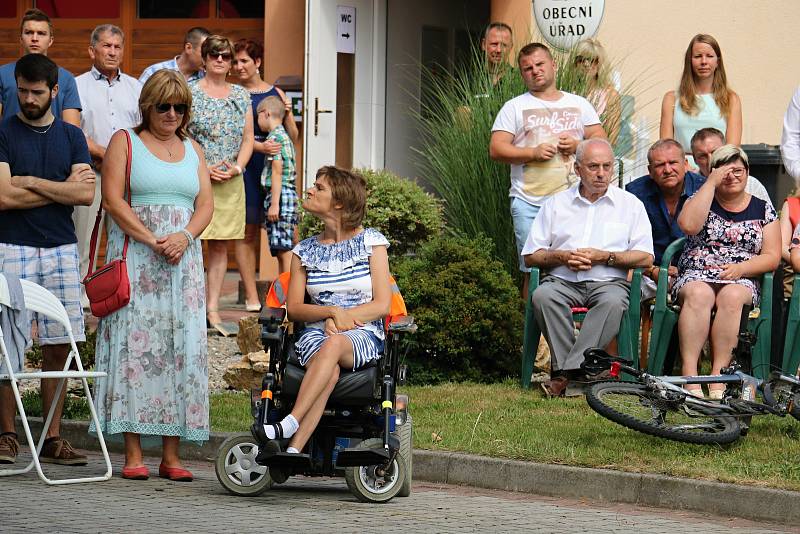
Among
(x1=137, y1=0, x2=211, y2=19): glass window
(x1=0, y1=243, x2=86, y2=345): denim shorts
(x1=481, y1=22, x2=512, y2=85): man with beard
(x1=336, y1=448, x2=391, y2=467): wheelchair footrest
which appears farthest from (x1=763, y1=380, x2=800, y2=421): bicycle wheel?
(x1=137, y1=0, x2=211, y2=19): glass window

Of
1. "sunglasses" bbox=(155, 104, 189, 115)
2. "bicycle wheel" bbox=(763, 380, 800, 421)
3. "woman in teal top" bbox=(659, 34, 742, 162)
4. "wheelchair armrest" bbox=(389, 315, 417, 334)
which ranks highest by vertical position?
"woman in teal top" bbox=(659, 34, 742, 162)

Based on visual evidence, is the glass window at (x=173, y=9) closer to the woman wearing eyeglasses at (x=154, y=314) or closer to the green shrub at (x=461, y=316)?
the green shrub at (x=461, y=316)

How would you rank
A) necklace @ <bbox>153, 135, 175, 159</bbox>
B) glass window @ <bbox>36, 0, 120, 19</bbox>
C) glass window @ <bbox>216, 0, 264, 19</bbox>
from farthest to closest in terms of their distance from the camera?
glass window @ <bbox>36, 0, 120, 19</bbox>
glass window @ <bbox>216, 0, 264, 19</bbox>
necklace @ <bbox>153, 135, 175, 159</bbox>

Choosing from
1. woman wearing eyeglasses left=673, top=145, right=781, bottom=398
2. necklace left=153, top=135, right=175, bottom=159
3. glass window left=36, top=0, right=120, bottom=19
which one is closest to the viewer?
necklace left=153, top=135, right=175, bottom=159

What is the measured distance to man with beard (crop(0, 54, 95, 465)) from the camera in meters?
7.61

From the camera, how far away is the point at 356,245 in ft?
24.4

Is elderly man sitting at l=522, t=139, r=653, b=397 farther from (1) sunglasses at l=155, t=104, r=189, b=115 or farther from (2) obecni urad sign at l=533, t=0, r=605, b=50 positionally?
(2) obecni urad sign at l=533, t=0, r=605, b=50

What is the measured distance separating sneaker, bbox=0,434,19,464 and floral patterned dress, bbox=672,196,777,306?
4039 millimetres

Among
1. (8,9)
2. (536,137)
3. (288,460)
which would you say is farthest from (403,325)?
(8,9)

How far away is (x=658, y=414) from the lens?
7.59 meters

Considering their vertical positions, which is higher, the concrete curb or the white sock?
the white sock

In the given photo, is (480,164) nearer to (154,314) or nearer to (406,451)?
(154,314)

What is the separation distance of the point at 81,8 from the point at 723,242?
9.63m

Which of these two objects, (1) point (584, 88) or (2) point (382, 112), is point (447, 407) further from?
(2) point (382, 112)
